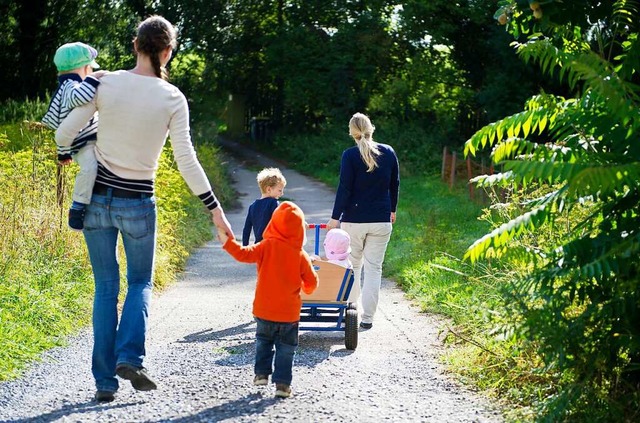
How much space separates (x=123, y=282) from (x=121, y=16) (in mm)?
26959

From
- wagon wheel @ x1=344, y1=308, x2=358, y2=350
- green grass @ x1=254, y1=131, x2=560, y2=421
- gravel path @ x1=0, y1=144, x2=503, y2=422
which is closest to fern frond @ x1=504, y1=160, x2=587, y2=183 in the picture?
green grass @ x1=254, y1=131, x2=560, y2=421

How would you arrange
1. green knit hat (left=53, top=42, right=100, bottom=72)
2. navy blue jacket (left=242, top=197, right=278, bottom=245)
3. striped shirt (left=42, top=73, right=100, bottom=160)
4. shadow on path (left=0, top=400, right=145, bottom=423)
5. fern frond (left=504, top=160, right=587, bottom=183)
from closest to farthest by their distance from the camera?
fern frond (left=504, top=160, right=587, bottom=183), shadow on path (left=0, top=400, right=145, bottom=423), striped shirt (left=42, top=73, right=100, bottom=160), green knit hat (left=53, top=42, right=100, bottom=72), navy blue jacket (left=242, top=197, right=278, bottom=245)

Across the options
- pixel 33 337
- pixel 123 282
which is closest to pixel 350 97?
pixel 123 282

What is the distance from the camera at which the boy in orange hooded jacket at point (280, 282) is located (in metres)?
6.18

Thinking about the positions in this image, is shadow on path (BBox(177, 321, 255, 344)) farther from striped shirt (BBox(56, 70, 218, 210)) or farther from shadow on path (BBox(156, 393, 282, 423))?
striped shirt (BBox(56, 70, 218, 210))

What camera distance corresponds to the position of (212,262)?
14.1 meters

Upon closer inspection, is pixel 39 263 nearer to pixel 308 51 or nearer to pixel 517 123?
pixel 517 123

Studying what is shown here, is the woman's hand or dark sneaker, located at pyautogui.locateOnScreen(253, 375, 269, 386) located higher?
the woman's hand

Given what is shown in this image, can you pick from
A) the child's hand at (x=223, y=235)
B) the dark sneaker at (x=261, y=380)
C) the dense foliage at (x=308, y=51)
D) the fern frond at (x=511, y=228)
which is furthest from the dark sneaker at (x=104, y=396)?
the dense foliage at (x=308, y=51)

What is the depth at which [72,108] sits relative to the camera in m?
5.82

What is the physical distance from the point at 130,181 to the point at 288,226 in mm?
1064

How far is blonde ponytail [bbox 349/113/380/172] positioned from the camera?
8.71m

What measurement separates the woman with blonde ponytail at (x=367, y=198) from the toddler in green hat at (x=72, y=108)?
3.07 m

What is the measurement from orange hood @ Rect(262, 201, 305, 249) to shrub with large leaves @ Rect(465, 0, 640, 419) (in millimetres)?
1249
